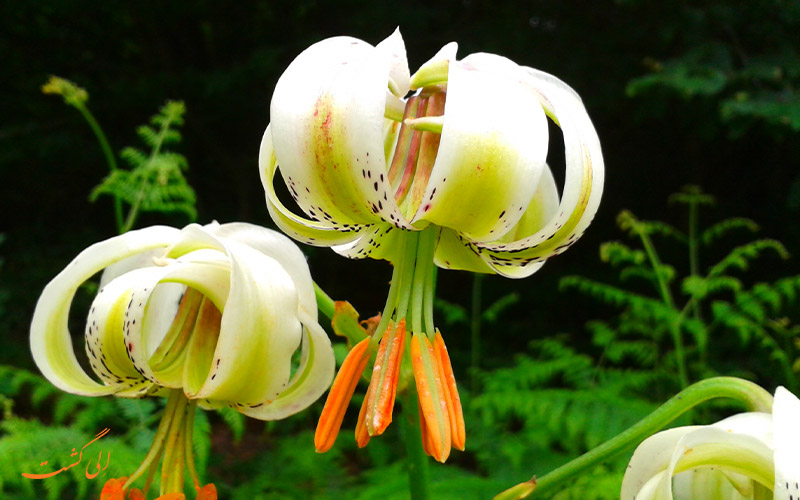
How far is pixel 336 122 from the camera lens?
596mm

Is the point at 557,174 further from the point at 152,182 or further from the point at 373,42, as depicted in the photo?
the point at 152,182

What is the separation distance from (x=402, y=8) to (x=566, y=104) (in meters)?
3.00

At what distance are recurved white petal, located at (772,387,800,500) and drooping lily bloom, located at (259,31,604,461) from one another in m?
0.23

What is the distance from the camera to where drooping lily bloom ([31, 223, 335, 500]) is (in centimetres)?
70

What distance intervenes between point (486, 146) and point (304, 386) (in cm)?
39

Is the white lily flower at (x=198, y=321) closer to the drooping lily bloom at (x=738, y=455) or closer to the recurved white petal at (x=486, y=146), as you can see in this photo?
the recurved white petal at (x=486, y=146)

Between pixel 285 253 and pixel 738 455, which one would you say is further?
pixel 285 253

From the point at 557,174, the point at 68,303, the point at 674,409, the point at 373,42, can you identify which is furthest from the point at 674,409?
the point at 557,174

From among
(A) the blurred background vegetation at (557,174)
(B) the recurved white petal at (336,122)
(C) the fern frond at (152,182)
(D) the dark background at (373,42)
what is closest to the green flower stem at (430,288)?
(B) the recurved white petal at (336,122)

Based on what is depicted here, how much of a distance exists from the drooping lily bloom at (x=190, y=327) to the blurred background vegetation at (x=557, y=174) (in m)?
0.81

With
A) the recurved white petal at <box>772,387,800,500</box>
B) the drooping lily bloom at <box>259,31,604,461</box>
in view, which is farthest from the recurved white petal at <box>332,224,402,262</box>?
the recurved white petal at <box>772,387,800,500</box>

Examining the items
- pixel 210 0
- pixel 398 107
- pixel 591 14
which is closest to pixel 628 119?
pixel 591 14

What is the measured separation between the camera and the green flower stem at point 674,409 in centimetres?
64

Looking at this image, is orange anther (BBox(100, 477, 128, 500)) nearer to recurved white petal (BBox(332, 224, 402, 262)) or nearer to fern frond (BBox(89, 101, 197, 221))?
recurved white petal (BBox(332, 224, 402, 262))
